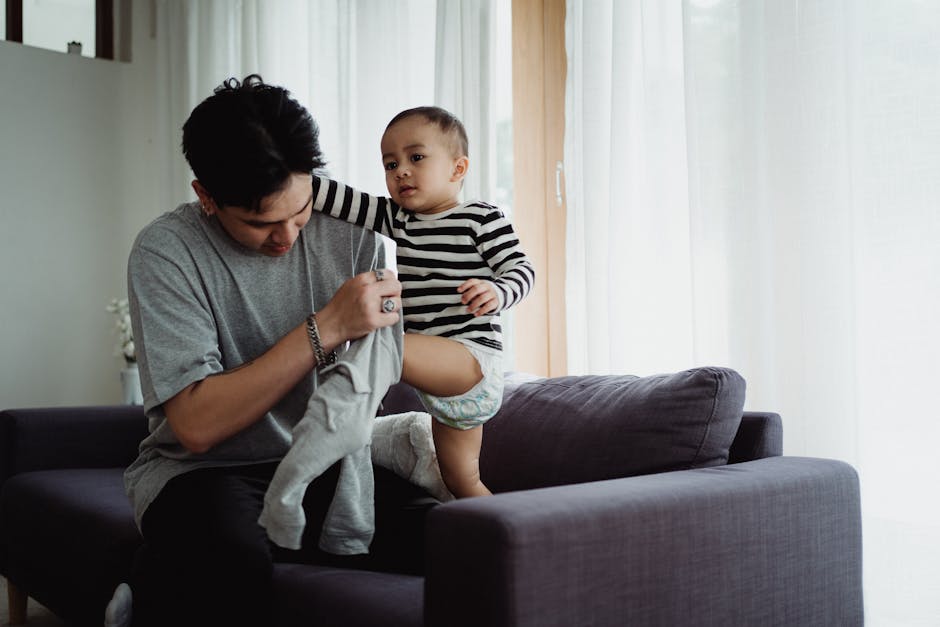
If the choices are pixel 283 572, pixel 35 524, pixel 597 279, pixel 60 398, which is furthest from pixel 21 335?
pixel 283 572

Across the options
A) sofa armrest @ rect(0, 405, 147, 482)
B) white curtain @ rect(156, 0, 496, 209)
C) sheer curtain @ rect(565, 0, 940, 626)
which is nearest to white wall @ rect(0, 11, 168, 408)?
white curtain @ rect(156, 0, 496, 209)

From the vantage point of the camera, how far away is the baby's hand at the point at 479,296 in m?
1.54

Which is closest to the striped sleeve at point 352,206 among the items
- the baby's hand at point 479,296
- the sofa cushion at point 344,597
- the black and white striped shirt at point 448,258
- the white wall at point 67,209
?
the black and white striped shirt at point 448,258

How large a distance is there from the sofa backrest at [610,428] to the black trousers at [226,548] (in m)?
0.25

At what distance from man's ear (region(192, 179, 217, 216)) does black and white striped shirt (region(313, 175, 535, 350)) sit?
0.72 feet

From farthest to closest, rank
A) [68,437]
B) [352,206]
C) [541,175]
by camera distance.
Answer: [541,175] → [68,437] → [352,206]

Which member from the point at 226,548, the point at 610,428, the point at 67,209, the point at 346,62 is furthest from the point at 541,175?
the point at 67,209

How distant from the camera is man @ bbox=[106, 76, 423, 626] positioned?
4.83ft

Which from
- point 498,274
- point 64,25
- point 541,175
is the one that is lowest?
point 498,274

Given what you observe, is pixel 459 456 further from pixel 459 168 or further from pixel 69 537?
pixel 69 537

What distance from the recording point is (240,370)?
4.92ft

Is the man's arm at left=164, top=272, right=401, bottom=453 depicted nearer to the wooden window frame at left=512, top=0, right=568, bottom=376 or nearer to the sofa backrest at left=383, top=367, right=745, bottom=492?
the sofa backrest at left=383, top=367, right=745, bottom=492

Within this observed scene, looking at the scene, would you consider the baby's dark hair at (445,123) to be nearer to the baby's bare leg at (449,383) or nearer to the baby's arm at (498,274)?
the baby's arm at (498,274)

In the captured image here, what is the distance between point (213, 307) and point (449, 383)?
1.43 feet
